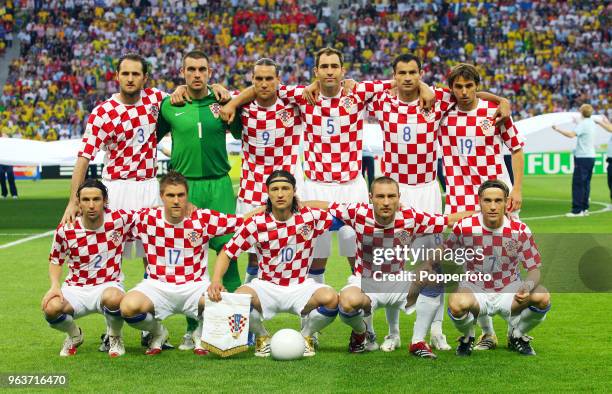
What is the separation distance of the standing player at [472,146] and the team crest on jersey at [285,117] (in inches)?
44.8

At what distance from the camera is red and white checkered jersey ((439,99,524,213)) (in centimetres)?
718

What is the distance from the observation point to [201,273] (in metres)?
6.89

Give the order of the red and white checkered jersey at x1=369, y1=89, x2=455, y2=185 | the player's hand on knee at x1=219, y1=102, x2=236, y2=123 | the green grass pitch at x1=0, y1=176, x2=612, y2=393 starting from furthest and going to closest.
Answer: the red and white checkered jersey at x1=369, y1=89, x2=455, y2=185 → the player's hand on knee at x1=219, y1=102, x2=236, y2=123 → the green grass pitch at x1=0, y1=176, x2=612, y2=393

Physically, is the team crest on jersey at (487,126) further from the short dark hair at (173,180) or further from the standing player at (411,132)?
the short dark hair at (173,180)

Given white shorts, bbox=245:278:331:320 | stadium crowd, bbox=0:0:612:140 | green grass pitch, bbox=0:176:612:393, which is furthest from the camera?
stadium crowd, bbox=0:0:612:140

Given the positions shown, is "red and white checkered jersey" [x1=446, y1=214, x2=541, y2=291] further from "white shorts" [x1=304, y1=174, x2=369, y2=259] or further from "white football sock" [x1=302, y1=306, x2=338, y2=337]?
"white football sock" [x1=302, y1=306, x2=338, y2=337]

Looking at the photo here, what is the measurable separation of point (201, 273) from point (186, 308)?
28cm

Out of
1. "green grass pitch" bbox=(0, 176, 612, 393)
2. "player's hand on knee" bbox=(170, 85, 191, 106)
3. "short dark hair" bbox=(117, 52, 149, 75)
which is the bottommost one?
"green grass pitch" bbox=(0, 176, 612, 393)

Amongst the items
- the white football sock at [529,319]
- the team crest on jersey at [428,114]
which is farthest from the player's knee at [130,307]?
the white football sock at [529,319]

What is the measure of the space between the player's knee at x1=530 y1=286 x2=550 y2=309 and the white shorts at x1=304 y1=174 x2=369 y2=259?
1395 mm

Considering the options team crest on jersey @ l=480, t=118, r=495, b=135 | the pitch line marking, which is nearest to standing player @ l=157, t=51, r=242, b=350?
team crest on jersey @ l=480, t=118, r=495, b=135

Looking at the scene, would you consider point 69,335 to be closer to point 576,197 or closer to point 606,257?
point 606,257

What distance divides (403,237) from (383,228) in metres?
0.15

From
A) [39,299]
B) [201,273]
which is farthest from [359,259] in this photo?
[39,299]
